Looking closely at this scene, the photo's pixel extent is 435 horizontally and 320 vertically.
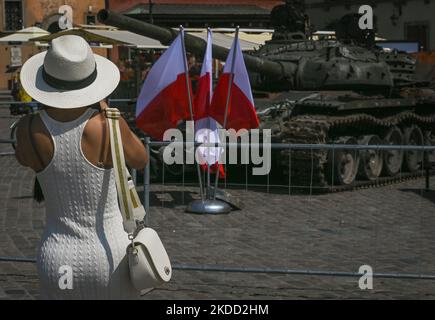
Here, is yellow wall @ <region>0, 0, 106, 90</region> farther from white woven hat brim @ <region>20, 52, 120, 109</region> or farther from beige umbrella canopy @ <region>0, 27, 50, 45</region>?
white woven hat brim @ <region>20, 52, 120, 109</region>

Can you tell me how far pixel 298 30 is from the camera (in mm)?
17297

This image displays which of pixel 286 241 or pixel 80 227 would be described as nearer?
pixel 80 227

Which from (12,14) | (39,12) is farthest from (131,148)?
(12,14)

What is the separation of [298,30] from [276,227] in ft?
28.6

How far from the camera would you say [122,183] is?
4.20 meters

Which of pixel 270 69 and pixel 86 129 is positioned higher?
pixel 86 129

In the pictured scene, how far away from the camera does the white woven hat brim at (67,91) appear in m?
4.09

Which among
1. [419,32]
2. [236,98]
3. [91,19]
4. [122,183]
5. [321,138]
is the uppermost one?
[122,183]

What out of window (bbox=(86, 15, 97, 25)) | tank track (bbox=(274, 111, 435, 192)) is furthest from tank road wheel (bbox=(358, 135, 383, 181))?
window (bbox=(86, 15, 97, 25))

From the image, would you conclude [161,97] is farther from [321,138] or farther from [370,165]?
[370,165]

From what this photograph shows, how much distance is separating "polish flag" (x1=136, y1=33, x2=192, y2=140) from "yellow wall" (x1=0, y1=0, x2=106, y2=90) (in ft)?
103

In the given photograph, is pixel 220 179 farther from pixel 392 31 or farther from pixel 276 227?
pixel 392 31

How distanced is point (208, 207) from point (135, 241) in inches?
258
